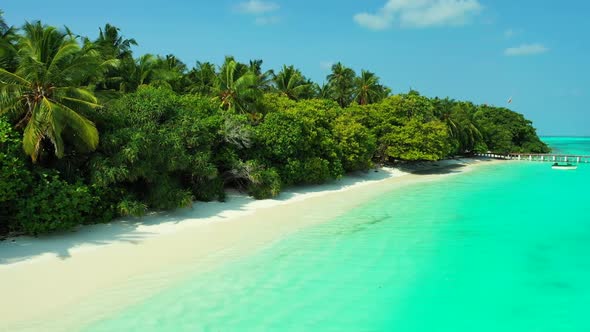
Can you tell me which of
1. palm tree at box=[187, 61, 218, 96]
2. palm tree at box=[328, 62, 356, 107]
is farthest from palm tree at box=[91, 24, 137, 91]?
palm tree at box=[328, 62, 356, 107]

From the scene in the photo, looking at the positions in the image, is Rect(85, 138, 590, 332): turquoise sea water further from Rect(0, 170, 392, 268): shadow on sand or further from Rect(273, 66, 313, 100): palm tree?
Rect(273, 66, 313, 100): palm tree

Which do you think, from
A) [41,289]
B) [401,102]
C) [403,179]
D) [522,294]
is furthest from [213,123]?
[401,102]

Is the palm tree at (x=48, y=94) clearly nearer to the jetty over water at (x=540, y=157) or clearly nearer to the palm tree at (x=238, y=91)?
the palm tree at (x=238, y=91)

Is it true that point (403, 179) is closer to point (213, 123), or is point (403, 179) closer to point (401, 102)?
point (401, 102)

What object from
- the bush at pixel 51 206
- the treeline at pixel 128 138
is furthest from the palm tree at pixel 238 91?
the bush at pixel 51 206

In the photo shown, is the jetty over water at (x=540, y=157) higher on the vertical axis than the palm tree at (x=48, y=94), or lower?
lower
